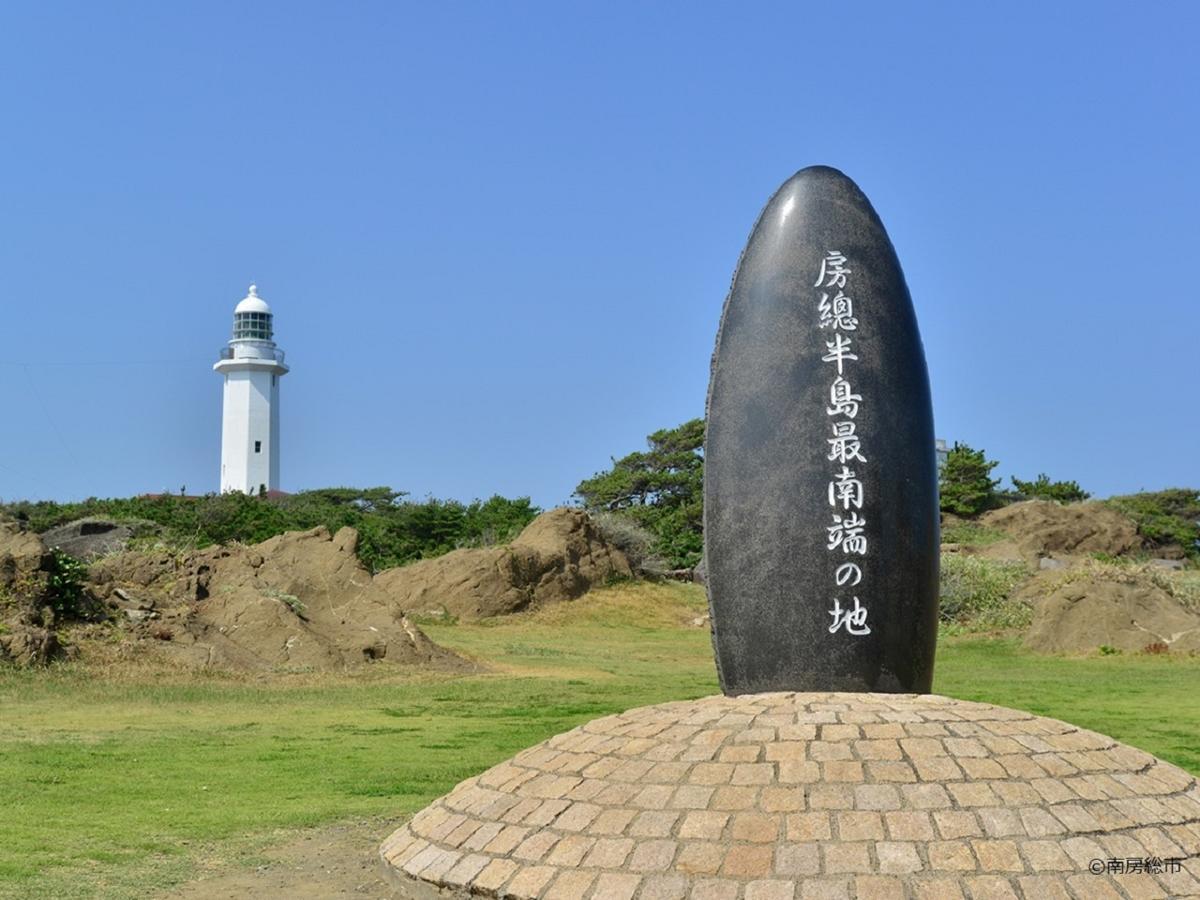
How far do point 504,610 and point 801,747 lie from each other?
24.7 metres

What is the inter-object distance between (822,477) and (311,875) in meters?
3.36

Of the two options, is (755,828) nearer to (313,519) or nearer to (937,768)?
(937,768)

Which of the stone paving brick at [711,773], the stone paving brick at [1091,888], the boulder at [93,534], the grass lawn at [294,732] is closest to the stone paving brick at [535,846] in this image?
the stone paving brick at [711,773]

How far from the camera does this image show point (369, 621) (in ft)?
70.3

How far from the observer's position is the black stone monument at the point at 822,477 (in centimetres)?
735

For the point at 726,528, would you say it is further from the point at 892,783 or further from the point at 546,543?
the point at 546,543

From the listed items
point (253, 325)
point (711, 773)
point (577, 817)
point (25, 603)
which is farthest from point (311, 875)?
point (253, 325)

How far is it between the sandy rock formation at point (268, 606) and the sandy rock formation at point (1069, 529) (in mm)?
24233

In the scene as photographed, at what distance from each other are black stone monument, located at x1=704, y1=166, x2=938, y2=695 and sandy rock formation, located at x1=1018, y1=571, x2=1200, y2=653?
18.3 meters

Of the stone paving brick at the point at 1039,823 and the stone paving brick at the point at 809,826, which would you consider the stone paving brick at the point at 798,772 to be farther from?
the stone paving brick at the point at 1039,823

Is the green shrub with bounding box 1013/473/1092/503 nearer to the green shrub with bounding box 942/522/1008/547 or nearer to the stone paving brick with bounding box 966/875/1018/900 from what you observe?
the green shrub with bounding box 942/522/1008/547

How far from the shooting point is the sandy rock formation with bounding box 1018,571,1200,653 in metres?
24.4

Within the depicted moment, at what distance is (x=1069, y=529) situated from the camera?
141 ft

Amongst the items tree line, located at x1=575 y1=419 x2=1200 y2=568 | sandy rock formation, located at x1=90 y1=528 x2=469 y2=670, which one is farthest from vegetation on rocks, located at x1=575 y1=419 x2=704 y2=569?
sandy rock formation, located at x1=90 y1=528 x2=469 y2=670
